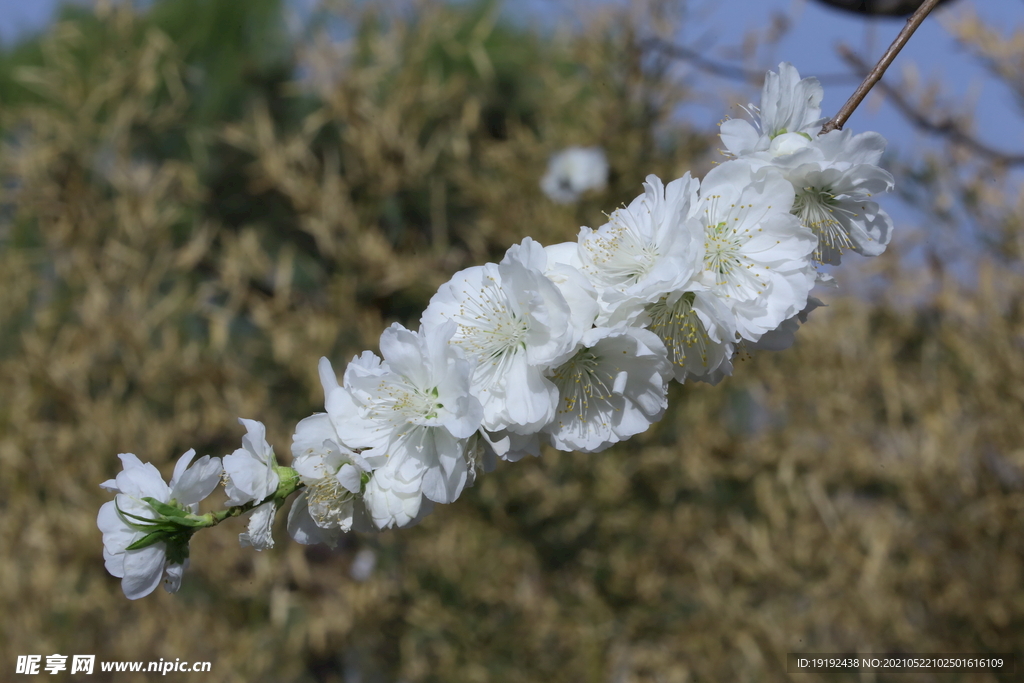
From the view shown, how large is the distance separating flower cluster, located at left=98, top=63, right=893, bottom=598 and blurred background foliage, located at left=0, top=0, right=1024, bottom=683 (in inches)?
58.5

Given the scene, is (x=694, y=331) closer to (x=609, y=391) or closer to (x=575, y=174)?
(x=609, y=391)

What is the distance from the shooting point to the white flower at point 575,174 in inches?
A: 95.7

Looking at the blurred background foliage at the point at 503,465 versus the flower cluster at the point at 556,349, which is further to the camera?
the blurred background foliage at the point at 503,465

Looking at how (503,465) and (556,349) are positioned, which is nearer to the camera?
(556,349)

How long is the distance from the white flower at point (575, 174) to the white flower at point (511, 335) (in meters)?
1.89

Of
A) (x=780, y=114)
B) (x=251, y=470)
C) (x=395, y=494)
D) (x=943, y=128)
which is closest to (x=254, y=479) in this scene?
(x=251, y=470)

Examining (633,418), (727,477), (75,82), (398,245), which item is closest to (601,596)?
(727,477)

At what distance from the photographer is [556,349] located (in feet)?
1.70

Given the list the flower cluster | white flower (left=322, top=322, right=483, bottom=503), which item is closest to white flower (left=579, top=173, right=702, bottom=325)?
the flower cluster

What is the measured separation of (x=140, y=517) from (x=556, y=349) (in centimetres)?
35

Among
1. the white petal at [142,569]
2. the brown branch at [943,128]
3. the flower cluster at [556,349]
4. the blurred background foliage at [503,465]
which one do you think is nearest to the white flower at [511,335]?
the flower cluster at [556,349]

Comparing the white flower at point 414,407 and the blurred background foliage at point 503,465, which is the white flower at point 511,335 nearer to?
the white flower at point 414,407

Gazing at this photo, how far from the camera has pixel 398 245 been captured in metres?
2.49

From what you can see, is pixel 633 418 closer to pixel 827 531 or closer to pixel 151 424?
pixel 827 531
